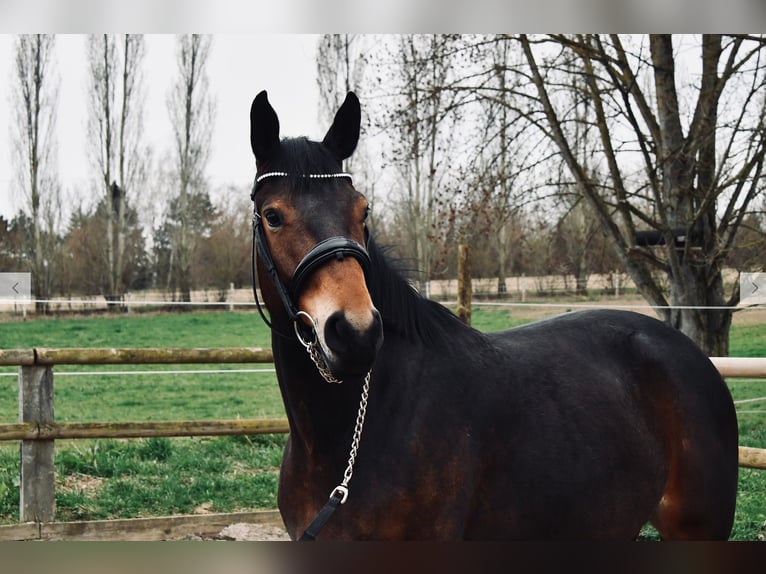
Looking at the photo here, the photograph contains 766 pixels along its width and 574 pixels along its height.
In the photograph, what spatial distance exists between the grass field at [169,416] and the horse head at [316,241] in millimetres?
2388

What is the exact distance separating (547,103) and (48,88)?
5.04 metres

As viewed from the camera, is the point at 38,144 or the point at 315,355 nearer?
the point at 315,355

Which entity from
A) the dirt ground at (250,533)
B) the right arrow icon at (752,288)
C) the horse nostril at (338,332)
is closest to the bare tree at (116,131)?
the dirt ground at (250,533)

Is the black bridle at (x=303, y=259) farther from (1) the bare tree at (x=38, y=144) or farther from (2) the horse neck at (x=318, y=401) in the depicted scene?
(1) the bare tree at (x=38, y=144)

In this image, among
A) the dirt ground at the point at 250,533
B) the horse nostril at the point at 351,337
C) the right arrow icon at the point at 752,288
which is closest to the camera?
the horse nostril at the point at 351,337

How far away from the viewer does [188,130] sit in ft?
27.9

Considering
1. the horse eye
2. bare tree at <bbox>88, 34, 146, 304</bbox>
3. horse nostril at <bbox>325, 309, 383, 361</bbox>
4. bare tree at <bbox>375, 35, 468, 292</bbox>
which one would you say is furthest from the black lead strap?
bare tree at <bbox>88, 34, 146, 304</bbox>

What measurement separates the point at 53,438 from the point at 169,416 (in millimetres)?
3638

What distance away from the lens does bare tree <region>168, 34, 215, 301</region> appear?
7301mm

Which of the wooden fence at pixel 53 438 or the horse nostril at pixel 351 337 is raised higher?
the horse nostril at pixel 351 337

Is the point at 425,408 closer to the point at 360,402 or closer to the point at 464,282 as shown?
the point at 360,402

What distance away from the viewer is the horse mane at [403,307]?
1663mm

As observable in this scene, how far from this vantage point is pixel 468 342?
5.95 feet

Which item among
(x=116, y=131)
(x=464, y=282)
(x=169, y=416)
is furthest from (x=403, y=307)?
(x=116, y=131)
